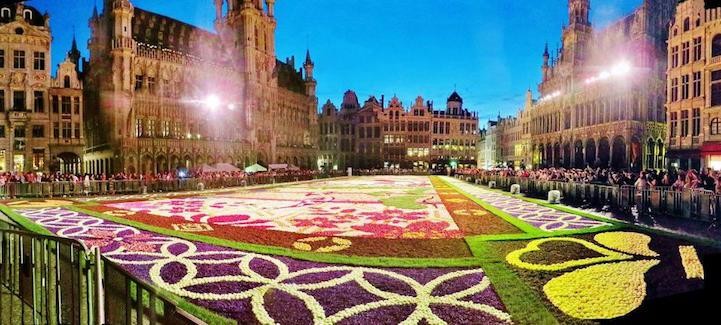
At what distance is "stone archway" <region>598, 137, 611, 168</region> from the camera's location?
158ft

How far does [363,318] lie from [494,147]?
96026mm

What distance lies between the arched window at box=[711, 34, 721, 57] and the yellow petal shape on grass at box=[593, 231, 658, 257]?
28.3 metres

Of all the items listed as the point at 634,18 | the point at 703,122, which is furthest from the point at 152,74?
the point at 634,18

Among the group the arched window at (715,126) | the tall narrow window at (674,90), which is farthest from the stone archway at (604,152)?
the arched window at (715,126)

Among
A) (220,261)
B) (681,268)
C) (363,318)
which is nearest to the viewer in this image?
(363,318)

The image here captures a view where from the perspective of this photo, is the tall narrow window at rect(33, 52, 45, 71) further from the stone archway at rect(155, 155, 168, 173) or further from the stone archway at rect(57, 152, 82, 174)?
the stone archway at rect(155, 155, 168, 173)

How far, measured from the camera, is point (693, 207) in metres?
12.6

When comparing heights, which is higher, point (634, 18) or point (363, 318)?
point (634, 18)

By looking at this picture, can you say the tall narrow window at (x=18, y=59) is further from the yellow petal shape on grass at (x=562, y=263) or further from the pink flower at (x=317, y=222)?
the yellow petal shape on grass at (x=562, y=263)

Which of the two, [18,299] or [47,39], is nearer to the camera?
[18,299]

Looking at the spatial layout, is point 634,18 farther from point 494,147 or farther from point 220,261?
point 220,261

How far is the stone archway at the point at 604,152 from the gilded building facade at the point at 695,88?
14.1 m

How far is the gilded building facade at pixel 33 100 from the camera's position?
34.8 m

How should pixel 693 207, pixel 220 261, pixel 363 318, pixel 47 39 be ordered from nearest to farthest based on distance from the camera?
1. pixel 363 318
2. pixel 220 261
3. pixel 693 207
4. pixel 47 39
